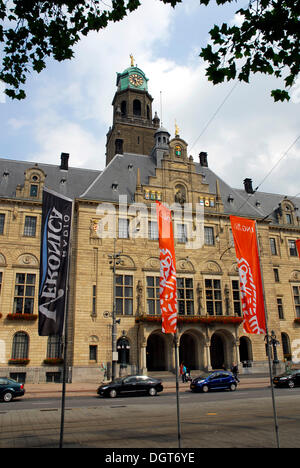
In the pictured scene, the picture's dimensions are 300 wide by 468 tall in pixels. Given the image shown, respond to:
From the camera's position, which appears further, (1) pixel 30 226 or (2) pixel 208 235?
(2) pixel 208 235

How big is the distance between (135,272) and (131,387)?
14.7m

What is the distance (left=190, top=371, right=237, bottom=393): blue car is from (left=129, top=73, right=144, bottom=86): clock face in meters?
52.3

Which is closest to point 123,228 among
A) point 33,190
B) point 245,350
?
point 33,190

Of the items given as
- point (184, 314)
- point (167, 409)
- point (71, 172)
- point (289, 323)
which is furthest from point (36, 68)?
point (289, 323)

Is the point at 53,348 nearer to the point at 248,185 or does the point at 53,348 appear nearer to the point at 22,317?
the point at 22,317

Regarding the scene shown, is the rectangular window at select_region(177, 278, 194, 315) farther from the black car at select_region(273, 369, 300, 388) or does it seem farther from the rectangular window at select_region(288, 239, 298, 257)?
the rectangular window at select_region(288, 239, 298, 257)

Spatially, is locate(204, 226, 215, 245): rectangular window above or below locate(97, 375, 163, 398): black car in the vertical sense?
above

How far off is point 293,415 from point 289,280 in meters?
33.0

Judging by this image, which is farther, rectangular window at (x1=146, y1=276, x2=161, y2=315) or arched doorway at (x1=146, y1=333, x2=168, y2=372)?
arched doorway at (x1=146, y1=333, x2=168, y2=372)

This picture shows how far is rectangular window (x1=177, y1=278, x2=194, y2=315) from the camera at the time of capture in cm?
3716

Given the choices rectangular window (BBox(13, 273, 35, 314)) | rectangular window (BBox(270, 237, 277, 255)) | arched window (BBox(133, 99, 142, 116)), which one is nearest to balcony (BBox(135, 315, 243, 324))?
rectangular window (BBox(13, 273, 35, 314))

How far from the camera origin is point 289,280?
146 feet

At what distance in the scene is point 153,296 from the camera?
36656mm
